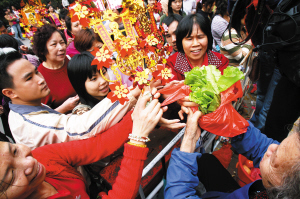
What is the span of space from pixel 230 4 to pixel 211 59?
1.10 meters

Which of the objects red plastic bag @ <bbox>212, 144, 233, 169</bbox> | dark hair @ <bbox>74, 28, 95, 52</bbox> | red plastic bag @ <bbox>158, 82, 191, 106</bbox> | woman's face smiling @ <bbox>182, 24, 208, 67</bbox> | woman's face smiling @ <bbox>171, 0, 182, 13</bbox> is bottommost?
red plastic bag @ <bbox>212, 144, 233, 169</bbox>

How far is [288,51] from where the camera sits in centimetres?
161

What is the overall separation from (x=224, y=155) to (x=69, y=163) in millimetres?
2163

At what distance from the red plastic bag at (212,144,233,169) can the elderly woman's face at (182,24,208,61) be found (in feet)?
4.79

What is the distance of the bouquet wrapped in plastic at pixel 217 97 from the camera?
4.01 ft

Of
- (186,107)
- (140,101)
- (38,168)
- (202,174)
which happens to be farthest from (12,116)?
(202,174)

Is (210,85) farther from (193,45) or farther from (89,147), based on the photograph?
(89,147)

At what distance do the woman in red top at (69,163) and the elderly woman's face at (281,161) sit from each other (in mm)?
687

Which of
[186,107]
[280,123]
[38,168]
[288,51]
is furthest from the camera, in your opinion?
[280,123]

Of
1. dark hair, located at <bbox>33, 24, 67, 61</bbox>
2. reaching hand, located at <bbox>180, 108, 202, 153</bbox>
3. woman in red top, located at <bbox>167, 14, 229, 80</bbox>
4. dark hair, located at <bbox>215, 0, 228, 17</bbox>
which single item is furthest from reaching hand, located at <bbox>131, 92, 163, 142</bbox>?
dark hair, located at <bbox>215, 0, 228, 17</bbox>

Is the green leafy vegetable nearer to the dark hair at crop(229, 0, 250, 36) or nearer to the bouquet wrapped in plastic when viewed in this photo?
the bouquet wrapped in plastic

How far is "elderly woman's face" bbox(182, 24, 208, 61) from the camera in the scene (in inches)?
77.3

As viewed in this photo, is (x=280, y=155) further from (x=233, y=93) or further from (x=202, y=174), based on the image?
(x=202, y=174)

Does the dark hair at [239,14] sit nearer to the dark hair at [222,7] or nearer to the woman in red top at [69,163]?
the dark hair at [222,7]
